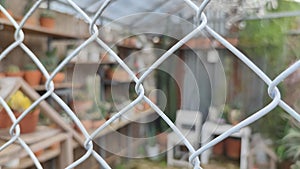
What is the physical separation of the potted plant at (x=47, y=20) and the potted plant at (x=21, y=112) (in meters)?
0.44

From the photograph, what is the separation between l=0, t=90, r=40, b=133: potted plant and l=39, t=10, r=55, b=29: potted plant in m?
0.44

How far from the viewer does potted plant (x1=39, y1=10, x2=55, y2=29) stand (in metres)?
1.07

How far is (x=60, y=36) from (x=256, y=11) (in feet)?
2.79

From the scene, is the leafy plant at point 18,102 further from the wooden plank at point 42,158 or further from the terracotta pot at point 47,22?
the terracotta pot at point 47,22

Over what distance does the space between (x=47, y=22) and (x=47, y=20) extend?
0.01m

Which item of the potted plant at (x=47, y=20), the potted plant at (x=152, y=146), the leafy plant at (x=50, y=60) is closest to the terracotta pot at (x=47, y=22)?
the potted plant at (x=47, y=20)

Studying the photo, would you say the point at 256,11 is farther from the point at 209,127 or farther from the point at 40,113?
the point at 40,113

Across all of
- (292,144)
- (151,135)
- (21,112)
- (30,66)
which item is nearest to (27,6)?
(30,66)

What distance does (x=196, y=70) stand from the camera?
2.29 ft

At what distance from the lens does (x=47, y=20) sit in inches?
43.2

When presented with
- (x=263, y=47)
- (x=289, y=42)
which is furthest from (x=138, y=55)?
(x=289, y=42)

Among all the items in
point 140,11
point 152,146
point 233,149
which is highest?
point 140,11

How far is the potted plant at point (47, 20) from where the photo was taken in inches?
42.3

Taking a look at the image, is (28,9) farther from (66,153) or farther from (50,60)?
(66,153)
